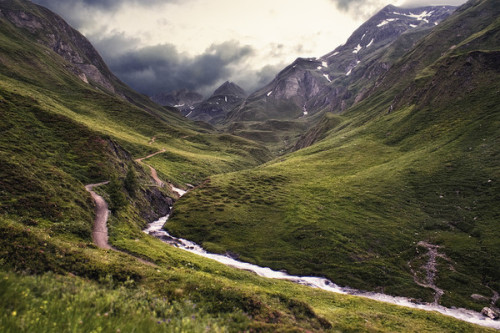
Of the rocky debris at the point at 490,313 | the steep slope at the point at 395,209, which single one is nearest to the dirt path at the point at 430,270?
the steep slope at the point at 395,209

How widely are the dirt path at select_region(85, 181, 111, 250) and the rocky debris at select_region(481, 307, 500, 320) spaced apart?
5316 centimetres

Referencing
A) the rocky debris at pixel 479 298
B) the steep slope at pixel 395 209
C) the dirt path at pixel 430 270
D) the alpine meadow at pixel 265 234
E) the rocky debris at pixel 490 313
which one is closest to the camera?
the alpine meadow at pixel 265 234

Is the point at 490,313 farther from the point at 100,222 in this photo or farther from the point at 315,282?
the point at 100,222

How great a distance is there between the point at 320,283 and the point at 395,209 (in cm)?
3616

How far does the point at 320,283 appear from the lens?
45375 millimetres

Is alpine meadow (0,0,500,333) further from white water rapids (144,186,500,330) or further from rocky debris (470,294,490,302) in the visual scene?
rocky debris (470,294,490,302)

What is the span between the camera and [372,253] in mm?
52094

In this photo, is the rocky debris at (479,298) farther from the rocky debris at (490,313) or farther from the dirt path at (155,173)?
the dirt path at (155,173)

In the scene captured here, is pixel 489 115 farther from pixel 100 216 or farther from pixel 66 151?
pixel 66 151

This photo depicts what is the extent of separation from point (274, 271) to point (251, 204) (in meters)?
30.9

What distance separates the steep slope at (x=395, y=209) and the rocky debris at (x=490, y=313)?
3.24 feet

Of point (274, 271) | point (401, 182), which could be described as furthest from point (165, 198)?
point (401, 182)

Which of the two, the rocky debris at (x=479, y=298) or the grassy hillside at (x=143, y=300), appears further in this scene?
the rocky debris at (x=479, y=298)

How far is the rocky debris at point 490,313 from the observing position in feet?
116
